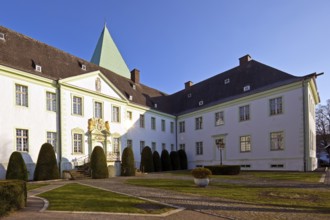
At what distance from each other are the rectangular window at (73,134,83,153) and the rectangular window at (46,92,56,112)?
269 cm

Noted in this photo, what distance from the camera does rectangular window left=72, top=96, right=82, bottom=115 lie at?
2096 cm

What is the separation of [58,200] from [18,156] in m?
8.71

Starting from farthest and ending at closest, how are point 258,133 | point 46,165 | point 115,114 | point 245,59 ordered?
point 245,59 → point 115,114 → point 258,133 → point 46,165

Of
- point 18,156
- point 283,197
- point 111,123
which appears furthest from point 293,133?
point 18,156

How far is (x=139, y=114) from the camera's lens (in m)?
28.3

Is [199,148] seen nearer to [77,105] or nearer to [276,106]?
[276,106]

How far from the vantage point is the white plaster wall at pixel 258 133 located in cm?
2139

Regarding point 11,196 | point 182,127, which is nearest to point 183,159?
point 182,127

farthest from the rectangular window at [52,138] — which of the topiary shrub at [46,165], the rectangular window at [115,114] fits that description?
the rectangular window at [115,114]

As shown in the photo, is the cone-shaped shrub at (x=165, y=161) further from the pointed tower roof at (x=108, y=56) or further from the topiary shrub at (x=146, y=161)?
the pointed tower roof at (x=108, y=56)

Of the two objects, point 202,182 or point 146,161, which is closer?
point 202,182

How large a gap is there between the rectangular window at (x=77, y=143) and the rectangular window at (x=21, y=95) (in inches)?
176

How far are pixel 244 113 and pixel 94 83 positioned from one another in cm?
1415

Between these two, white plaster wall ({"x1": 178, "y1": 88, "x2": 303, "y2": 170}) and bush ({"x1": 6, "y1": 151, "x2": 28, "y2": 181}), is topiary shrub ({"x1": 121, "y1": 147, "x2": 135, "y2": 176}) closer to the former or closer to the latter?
bush ({"x1": 6, "y1": 151, "x2": 28, "y2": 181})
